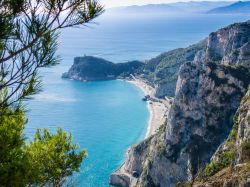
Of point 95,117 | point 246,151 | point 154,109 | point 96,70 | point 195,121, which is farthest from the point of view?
point 96,70

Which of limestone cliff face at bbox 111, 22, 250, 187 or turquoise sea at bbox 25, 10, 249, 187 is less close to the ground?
limestone cliff face at bbox 111, 22, 250, 187

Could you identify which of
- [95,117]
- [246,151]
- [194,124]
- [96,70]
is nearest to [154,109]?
[95,117]

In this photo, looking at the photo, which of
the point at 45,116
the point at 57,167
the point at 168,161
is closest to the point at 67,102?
the point at 45,116

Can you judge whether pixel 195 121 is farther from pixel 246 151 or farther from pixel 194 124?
pixel 246 151

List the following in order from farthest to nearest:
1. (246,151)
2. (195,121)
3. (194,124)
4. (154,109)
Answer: (154,109)
(195,121)
(194,124)
(246,151)

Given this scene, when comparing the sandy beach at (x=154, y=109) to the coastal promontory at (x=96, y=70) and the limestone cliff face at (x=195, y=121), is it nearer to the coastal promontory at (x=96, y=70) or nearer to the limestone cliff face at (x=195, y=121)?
the coastal promontory at (x=96, y=70)

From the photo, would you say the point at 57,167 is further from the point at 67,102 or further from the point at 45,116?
the point at 67,102

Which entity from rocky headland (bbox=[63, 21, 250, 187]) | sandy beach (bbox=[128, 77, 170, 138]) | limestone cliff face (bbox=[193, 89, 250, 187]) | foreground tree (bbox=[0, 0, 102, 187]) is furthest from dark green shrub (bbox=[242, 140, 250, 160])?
sandy beach (bbox=[128, 77, 170, 138])

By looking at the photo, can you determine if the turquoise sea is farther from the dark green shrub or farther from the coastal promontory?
the dark green shrub
